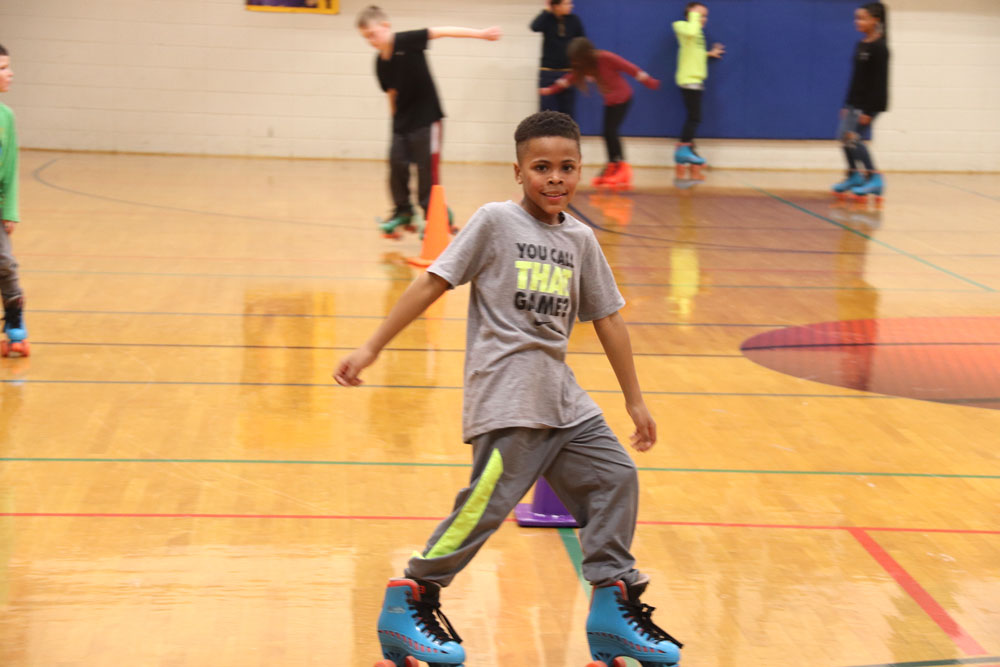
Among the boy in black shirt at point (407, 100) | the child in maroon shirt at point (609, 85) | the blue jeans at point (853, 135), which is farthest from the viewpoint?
the child in maroon shirt at point (609, 85)

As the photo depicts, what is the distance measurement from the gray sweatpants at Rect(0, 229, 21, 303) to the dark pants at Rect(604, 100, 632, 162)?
788 cm

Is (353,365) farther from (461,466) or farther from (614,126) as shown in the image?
(614,126)

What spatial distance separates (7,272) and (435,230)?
128 inches

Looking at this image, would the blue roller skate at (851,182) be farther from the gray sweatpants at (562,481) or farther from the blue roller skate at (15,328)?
the gray sweatpants at (562,481)

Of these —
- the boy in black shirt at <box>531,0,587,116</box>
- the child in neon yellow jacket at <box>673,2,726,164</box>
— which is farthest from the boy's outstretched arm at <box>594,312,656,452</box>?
the child in neon yellow jacket at <box>673,2,726,164</box>

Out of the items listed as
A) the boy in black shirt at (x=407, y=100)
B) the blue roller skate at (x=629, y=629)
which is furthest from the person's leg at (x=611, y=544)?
the boy in black shirt at (x=407, y=100)

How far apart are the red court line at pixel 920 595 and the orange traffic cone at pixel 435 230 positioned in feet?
15.3

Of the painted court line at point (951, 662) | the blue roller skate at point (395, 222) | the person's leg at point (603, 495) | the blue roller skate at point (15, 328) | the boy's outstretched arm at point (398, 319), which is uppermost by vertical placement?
the boy's outstretched arm at point (398, 319)

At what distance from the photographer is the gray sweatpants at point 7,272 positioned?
16.9 feet

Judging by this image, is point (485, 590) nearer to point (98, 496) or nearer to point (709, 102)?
point (98, 496)

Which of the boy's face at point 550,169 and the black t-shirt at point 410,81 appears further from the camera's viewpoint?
the black t-shirt at point 410,81

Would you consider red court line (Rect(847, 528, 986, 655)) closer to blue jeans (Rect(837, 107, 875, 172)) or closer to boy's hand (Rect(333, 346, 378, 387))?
boy's hand (Rect(333, 346, 378, 387))

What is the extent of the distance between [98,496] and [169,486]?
232 millimetres

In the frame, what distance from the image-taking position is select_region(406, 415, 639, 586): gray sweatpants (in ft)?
8.49
